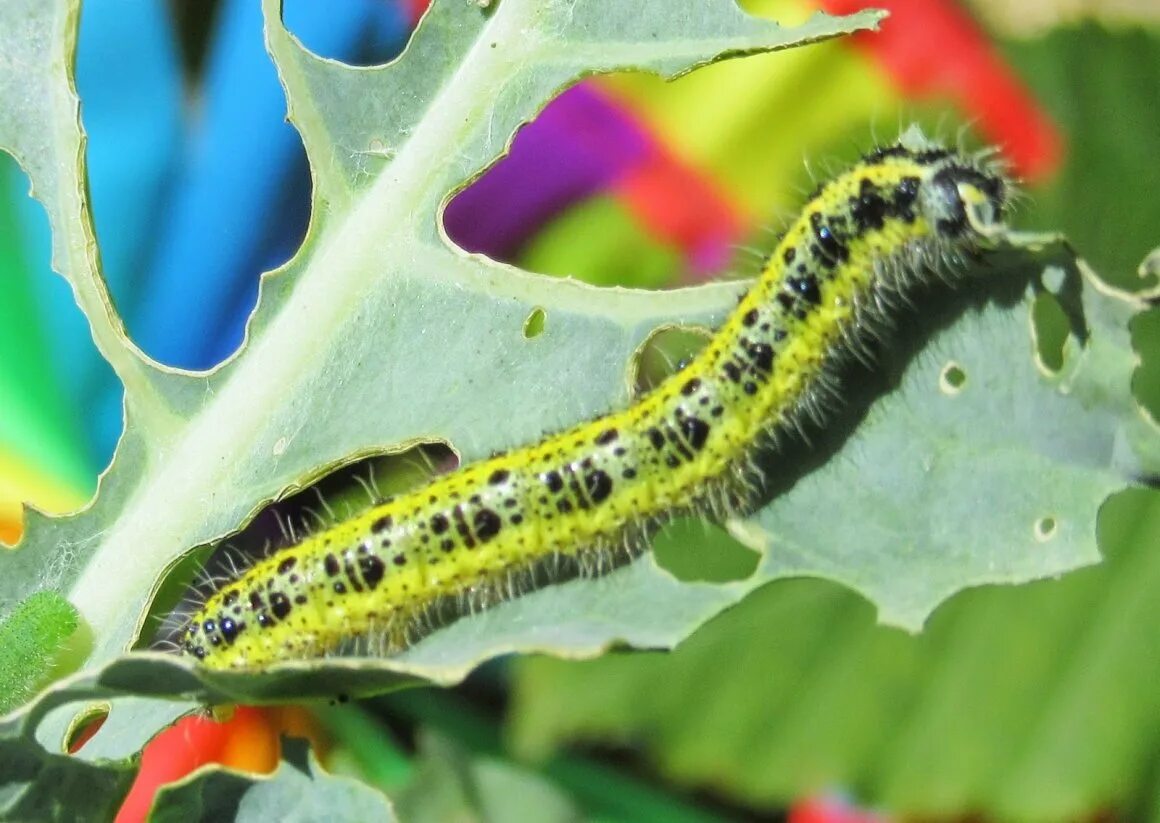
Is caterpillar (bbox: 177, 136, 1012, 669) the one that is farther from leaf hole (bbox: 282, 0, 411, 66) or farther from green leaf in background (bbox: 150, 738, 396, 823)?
leaf hole (bbox: 282, 0, 411, 66)

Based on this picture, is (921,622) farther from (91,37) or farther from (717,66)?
(91,37)

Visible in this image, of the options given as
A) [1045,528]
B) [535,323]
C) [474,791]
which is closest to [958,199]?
[1045,528]

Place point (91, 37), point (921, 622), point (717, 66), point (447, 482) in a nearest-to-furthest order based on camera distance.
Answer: point (921, 622)
point (447, 482)
point (91, 37)
point (717, 66)

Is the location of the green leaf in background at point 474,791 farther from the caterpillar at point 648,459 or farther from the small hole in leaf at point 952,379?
the small hole in leaf at point 952,379

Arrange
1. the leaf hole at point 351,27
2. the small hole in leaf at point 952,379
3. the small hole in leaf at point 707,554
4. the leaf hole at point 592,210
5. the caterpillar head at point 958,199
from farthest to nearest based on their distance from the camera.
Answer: the leaf hole at point 592,210
the leaf hole at point 351,27
the small hole in leaf at point 707,554
the small hole in leaf at point 952,379
the caterpillar head at point 958,199

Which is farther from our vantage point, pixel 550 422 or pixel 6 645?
pixel 550 422

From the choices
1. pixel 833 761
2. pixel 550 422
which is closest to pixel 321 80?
pixel 550 422

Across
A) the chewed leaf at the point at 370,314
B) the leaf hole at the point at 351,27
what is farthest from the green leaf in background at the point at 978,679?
the leaf hole at the point at 351,27
